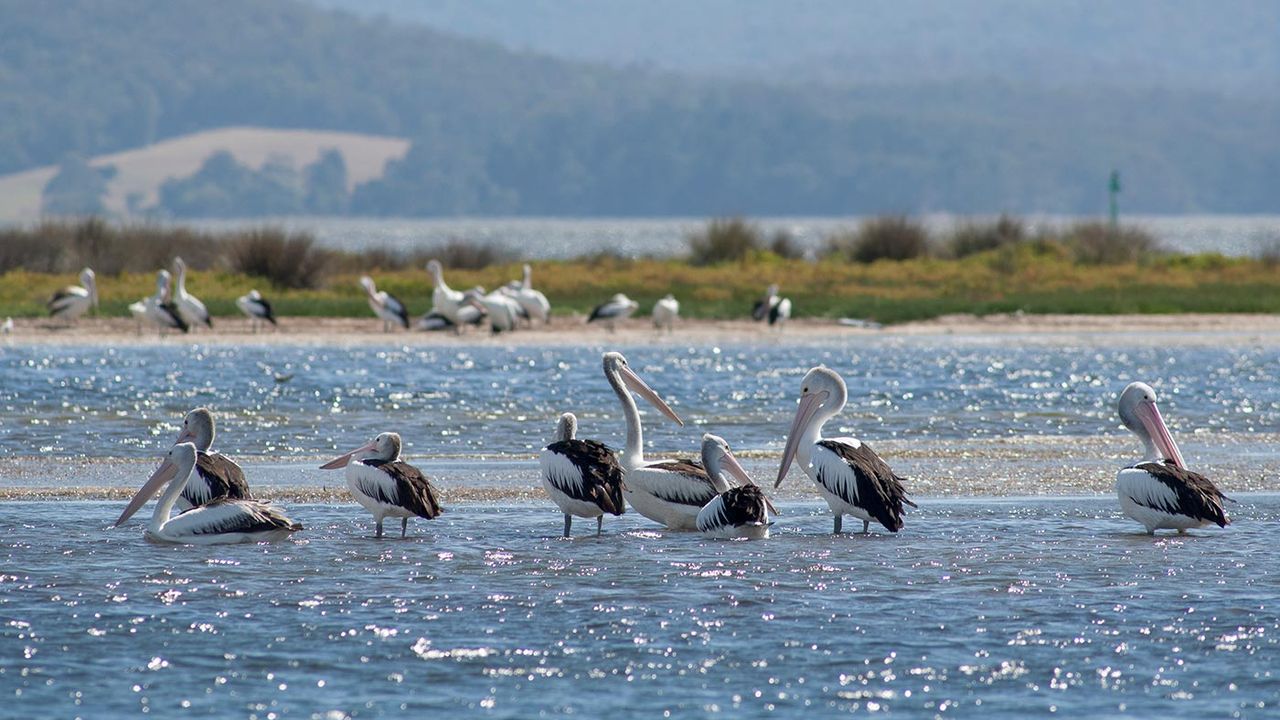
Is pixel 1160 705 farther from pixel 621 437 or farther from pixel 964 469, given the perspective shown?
pixel 621 437

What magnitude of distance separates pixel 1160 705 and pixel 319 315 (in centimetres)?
2135

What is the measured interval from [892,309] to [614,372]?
16.6 m

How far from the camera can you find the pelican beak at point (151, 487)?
9398 mm

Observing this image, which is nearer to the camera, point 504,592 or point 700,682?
point 700,682

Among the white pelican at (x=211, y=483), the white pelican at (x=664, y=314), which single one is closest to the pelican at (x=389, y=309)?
the white pelican at (x=664, y=314)

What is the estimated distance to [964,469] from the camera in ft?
40.0

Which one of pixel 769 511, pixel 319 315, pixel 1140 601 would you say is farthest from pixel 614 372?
pixel 319 315

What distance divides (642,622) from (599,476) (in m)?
1.98

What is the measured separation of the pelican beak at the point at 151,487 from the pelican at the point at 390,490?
0.88 meters

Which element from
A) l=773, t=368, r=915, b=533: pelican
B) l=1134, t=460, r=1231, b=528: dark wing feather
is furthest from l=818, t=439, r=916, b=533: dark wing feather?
l=1134, t=460, r=1231, b=528: dark wing feather

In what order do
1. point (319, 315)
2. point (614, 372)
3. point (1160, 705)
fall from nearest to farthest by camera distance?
point (1160, 705) < point (614, 372) < point (319, 315)

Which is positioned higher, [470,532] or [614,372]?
[614,372]

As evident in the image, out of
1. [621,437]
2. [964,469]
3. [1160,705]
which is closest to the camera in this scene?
[1160,705]

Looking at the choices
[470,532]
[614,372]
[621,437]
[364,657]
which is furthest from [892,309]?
[364,657]
